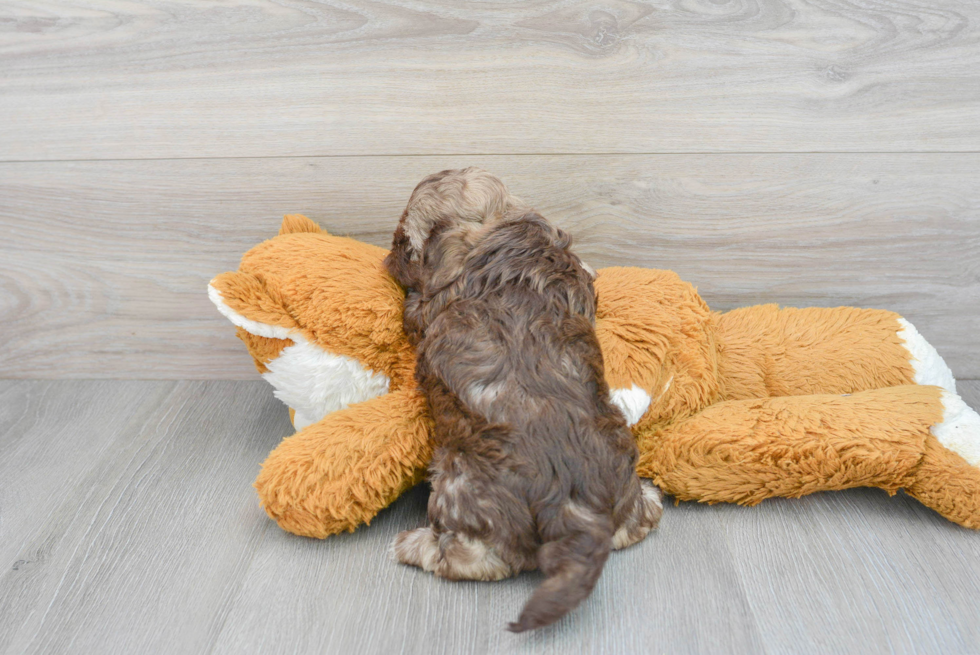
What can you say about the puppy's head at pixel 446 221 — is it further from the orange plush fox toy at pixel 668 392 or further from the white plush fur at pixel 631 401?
the white plush fur at pixel 631 401

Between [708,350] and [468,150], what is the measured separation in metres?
0.79

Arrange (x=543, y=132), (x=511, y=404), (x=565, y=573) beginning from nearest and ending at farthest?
(x=565, y=573), (x=511, y=404), (x=543, y=132)

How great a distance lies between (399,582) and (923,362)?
131 centimetres

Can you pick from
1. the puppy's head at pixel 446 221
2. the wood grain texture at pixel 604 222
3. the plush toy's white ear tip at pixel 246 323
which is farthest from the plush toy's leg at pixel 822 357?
the plush toy's white ear tip at pixel 246 323

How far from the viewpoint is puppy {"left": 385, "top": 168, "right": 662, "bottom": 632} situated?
121 cm

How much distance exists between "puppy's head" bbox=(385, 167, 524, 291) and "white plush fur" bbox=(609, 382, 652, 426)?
425mm

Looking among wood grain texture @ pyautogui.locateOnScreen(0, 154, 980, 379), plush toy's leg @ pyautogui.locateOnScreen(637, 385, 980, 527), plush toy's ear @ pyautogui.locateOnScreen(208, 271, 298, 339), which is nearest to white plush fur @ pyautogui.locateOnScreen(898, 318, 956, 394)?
plush toy's leg @ pyautogui.locateOnScreen(637, 385, 980, 527)

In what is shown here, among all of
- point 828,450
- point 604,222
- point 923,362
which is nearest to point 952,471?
point 828,450

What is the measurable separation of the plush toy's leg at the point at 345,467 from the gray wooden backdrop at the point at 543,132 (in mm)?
629

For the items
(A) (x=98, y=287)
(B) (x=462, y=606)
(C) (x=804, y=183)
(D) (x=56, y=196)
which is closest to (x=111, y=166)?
(D) (x=56, y=196)

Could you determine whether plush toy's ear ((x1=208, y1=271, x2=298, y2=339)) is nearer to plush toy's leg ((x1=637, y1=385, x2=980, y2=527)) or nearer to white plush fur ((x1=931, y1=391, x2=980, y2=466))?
plush toy's leg ((x1=637, y1=385, x2=980, y2=527))

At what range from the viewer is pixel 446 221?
4.84 ft

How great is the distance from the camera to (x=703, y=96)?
174 centimetres

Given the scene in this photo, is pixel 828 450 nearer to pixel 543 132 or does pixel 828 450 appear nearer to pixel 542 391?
pixel 542 391
